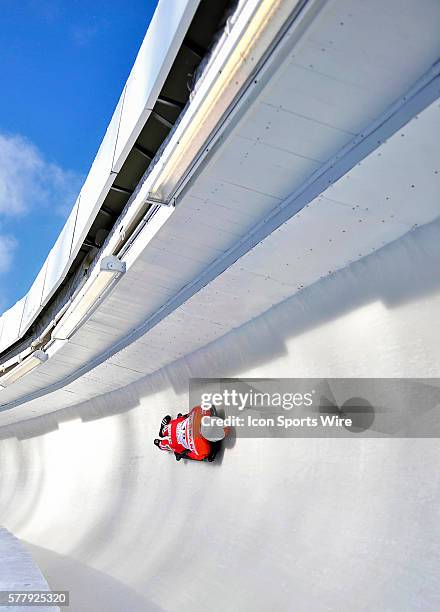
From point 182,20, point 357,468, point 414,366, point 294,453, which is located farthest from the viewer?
point 294,453

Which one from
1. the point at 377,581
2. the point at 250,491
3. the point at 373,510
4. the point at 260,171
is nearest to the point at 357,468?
the point at 373,510

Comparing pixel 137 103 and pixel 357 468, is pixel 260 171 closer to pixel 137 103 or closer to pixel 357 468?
pixel 137 103

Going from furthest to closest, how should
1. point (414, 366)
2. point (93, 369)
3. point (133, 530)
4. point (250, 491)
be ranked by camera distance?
1. point (93, 369)
2. point (133, 530)
3. point (250, 491)
4. point (414, 366)

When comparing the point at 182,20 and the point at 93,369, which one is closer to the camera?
the point at 182,20

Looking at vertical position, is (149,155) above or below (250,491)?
above

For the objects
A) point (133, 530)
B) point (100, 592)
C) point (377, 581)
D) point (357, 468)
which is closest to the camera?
point (377, 581)

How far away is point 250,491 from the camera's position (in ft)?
15.5

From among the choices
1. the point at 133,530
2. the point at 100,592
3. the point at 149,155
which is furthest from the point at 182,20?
the point at 133,530

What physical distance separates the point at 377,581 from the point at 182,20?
9.91ft

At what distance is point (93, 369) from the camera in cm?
770

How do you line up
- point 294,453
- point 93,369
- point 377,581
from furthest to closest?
point 93,369 → point 294,453 → point 377,581

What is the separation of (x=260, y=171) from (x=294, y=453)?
2.30 meters

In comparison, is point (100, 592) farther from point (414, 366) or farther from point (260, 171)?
point (260, 171)

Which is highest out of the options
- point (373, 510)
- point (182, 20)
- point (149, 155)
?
point (149, 155)
